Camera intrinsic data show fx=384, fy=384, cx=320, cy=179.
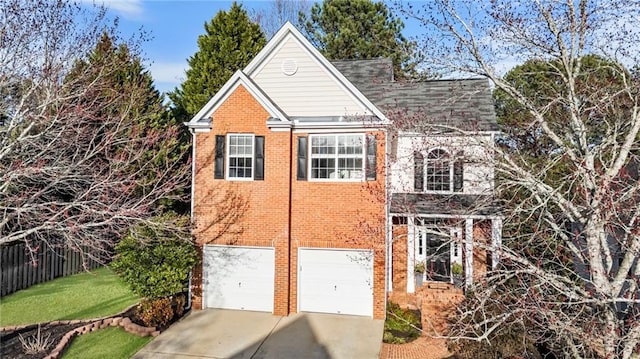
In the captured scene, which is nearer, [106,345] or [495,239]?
[495,239]

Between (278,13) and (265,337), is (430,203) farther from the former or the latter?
(278,13)

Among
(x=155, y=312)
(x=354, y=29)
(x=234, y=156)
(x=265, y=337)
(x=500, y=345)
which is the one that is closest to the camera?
(x=500, y=345)

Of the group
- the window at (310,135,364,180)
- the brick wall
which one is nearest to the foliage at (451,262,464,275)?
the brick wall

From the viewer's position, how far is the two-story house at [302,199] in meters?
12.6

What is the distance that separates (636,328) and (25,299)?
17419mm

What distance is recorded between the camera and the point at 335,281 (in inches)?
506

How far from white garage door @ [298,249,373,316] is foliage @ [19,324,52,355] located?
23.0 ft

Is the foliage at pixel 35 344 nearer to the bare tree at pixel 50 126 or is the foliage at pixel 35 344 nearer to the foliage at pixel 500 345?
the bare tree at pixel 50 126

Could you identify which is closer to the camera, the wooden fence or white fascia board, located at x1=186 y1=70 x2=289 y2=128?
white fascia board, located at x1=186 y1=70 x2=289 y2=128

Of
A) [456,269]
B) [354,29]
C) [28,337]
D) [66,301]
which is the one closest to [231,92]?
[28,337]

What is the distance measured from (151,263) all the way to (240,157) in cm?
438

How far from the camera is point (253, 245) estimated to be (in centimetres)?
1297

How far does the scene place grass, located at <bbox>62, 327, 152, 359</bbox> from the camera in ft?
31.3

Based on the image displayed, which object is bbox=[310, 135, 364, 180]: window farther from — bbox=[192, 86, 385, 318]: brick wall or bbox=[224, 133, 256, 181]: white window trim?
bbox=[224, 133, 256, 181]: white window trim
